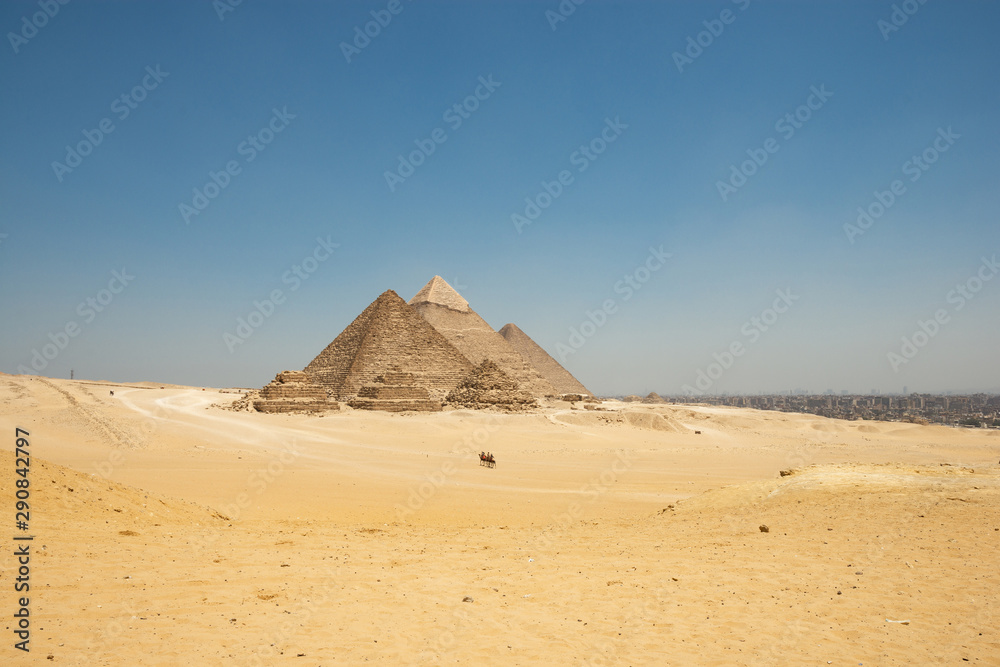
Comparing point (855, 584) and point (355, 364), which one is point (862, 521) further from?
point (355, 364)

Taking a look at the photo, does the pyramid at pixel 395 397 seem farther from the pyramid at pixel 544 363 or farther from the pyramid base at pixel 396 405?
the pyramid at pixel 544 363

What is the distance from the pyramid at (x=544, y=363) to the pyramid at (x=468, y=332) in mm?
9734

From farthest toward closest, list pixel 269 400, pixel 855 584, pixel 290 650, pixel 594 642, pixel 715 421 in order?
pixel 715 421, pixel 269 400, pixel 855 584, pixel 594 642, pixel 290 650

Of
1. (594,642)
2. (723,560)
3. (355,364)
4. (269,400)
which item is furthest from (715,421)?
(594,642)

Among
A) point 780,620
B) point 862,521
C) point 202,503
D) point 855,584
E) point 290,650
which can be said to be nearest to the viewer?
point 290,650

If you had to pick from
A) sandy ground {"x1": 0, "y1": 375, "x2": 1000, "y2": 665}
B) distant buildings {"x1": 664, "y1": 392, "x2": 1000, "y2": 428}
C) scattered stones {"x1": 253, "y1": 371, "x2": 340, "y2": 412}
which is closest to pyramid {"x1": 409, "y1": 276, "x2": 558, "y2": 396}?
scattered stones {"x1": 253, "y1": 371, "x2": 340, "y2": 412}

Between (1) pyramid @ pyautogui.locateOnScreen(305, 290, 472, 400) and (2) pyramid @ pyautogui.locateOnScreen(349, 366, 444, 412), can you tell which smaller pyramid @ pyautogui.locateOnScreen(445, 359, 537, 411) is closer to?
(2) pyramid @ pyautogui.locateOnScreen(349, 366, 444, 412)

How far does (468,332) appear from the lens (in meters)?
59.9

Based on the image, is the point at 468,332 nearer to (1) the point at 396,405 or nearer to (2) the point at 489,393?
(2) the point at 489,393

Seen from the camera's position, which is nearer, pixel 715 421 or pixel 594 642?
pixel 594 642

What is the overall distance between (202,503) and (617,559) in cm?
755

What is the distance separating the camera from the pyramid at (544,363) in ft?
230

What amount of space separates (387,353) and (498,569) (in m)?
39.3

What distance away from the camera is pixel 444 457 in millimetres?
18719
